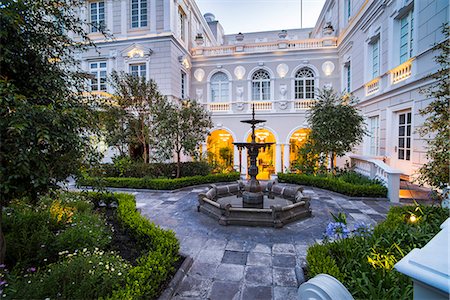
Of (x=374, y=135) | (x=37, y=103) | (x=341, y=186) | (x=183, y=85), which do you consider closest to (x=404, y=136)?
(x=374, y=135)

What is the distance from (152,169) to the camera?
11.4 m

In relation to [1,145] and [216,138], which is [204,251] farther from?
[216,138]

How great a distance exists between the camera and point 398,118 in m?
9.41

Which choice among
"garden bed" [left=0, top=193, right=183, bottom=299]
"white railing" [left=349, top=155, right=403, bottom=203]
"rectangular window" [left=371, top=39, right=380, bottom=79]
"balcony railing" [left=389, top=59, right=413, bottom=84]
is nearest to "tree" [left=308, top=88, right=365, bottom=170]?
"white railing" [left=349, top=155, right=403, bottom=203]

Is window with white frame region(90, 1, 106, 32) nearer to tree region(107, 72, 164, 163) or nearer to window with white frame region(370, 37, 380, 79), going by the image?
tree region(107, 72, 164, 163)

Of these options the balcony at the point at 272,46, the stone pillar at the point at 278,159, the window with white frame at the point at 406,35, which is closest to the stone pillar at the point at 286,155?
the stone pillar at the point at 278,159

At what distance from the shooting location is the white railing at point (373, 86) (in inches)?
423

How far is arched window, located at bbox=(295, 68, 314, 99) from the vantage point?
15.9 metres

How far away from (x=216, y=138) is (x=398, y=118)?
37.0ft

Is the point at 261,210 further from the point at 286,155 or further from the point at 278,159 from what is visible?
the point at 278,159

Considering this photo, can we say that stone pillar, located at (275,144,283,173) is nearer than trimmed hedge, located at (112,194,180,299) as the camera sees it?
No

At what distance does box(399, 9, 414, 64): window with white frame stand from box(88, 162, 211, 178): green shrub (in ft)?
32.5

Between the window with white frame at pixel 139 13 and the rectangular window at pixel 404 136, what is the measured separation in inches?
601

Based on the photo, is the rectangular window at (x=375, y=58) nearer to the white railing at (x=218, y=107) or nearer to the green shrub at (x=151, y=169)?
the white railing at (x=218, y=107)
